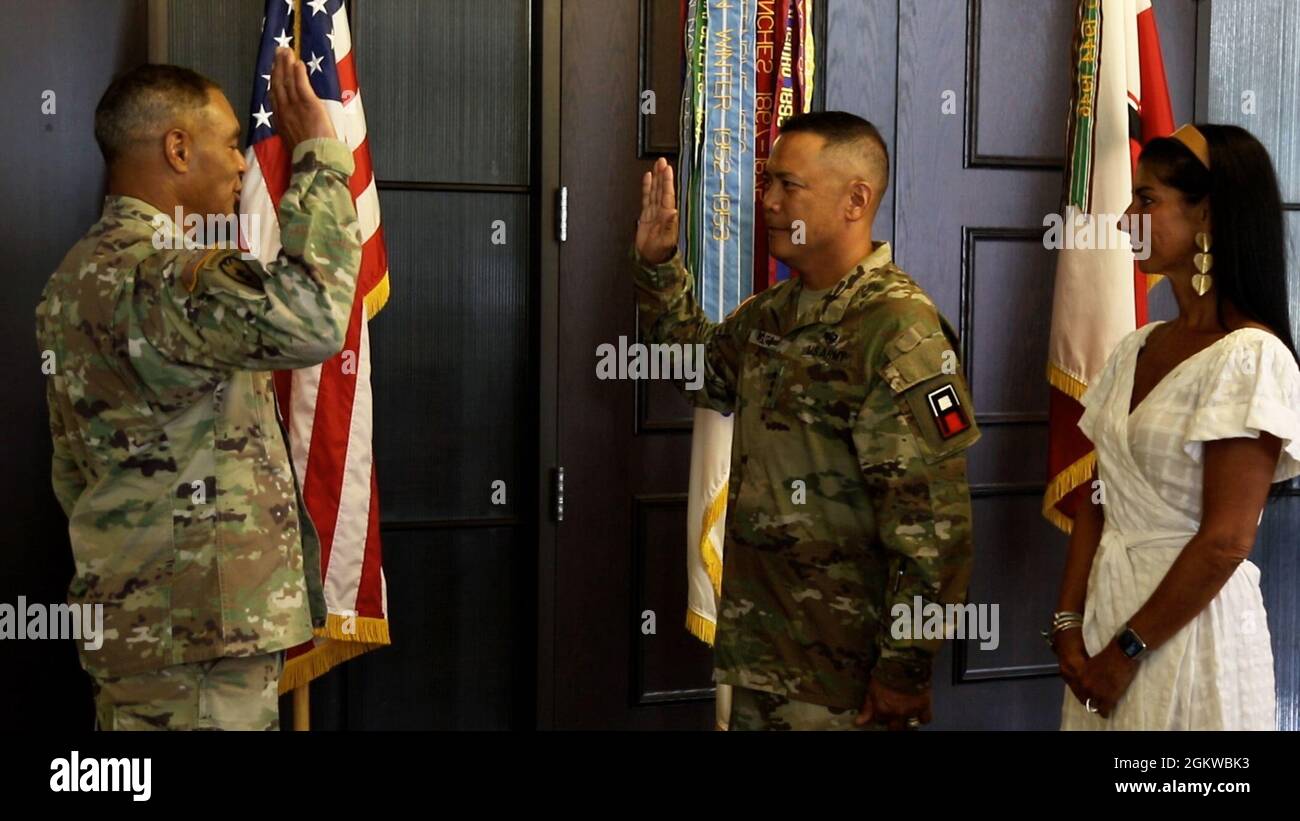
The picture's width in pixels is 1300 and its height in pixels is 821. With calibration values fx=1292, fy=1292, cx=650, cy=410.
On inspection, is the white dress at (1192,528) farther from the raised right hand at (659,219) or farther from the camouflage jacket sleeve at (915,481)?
the raised right hand at (659,219)

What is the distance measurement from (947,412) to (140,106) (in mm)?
1330

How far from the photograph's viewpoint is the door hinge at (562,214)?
3.07 m

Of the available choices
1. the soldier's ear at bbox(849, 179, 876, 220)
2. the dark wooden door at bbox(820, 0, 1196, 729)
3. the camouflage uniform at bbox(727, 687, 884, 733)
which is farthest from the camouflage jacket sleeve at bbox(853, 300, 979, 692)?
the dark wooden door at bbox(820, 0, 1196, 729)

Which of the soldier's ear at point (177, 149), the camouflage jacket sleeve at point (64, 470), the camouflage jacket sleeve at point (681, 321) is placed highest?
the soldier's ear at point (177, 149)

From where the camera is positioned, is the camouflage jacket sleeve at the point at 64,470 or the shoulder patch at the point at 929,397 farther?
the camouflage jacket sleeve at the point at 64,470

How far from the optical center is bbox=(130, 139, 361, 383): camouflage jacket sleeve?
1846mm

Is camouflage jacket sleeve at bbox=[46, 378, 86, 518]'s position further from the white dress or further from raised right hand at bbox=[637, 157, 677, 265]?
the white dress

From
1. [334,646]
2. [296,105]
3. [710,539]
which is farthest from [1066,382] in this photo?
[296,105]

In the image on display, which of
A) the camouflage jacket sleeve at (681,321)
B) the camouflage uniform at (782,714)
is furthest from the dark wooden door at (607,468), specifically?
the camouflage uniform at (782,714)

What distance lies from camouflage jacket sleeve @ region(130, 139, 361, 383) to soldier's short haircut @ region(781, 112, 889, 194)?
0.80 metres

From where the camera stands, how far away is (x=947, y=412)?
1954 millimetres

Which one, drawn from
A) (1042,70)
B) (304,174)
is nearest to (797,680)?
(304,174)

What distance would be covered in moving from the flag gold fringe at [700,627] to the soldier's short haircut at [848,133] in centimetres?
116
